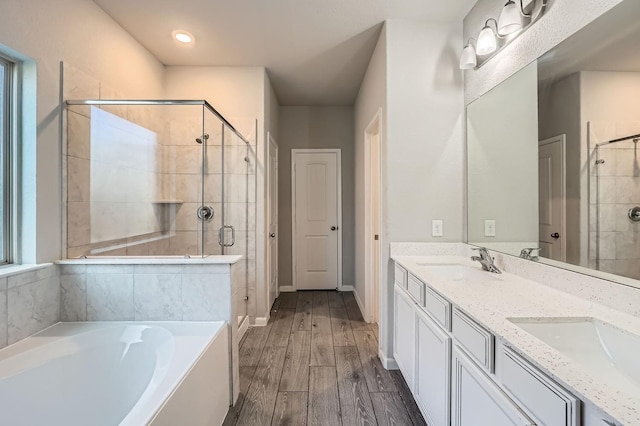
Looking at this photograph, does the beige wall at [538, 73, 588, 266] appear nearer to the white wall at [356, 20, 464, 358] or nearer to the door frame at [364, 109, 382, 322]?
the white wall at [356, 20, 464, 358]

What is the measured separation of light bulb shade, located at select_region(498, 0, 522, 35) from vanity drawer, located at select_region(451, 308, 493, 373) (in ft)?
5.20

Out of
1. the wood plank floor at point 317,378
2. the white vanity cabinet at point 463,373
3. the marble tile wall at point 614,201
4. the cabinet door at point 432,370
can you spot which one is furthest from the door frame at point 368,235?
the marble tile wall at point 614,201

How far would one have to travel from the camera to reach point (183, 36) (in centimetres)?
242

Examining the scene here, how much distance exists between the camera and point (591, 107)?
118cm

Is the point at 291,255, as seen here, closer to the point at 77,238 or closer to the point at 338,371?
the point at 338,371

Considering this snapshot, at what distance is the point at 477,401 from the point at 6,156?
2561 mm

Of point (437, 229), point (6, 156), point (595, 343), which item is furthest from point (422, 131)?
point (6, 156)

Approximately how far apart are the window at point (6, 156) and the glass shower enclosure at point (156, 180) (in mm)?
247

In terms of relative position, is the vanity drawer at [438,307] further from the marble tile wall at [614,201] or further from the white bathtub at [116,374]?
the white bathtub at [116,374]

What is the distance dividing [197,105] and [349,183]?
7.93 feet

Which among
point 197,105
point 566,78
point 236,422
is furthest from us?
point 197,105

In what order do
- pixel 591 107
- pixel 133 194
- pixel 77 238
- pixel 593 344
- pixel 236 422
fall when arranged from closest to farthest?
pixel 593 344 → pixel 591 107 → pixel 236 422 → pixel 77 238 → pixel 133 194

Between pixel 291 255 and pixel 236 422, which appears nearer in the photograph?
pixel 236 422

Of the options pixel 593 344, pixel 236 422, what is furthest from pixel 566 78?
pixel 236 422
